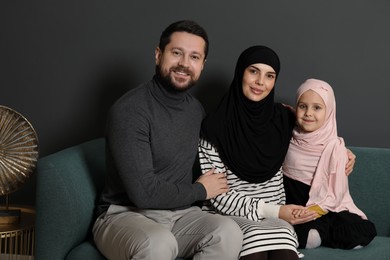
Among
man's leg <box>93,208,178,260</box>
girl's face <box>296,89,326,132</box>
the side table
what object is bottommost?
the side table

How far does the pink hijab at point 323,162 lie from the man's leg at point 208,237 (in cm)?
50

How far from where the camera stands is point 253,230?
100 inches

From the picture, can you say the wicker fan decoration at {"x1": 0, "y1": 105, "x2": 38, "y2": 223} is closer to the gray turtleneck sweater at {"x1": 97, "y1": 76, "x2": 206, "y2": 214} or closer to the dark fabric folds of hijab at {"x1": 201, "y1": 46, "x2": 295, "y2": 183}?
the gray turtleneck sweater at {"x1": 97, "y1": 76, "x2": 206, "y2": 214}

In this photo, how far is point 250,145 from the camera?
9.30 feet

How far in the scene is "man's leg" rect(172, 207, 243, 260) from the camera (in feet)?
7.92

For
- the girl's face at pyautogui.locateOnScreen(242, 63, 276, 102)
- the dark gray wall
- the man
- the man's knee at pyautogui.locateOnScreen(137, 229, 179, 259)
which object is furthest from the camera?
the dark gray wall

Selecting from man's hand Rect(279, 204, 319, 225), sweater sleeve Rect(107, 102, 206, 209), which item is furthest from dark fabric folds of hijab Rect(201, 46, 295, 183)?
sweater sleeve Rect(107, 102, 206, 209)

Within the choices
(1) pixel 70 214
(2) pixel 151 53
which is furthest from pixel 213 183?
(2) pixel 151 53

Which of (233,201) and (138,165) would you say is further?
(233,201)

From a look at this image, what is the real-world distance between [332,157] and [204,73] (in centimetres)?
94

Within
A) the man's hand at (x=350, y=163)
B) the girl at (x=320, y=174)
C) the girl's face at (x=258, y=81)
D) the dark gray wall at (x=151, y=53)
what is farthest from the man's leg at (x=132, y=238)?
the dark gray wall at (x=151, y=53)

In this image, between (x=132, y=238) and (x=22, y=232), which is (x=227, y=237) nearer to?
(x=132, y=238)

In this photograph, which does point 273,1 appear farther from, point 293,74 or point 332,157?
point 332,157

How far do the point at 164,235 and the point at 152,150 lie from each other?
1.36 ft
